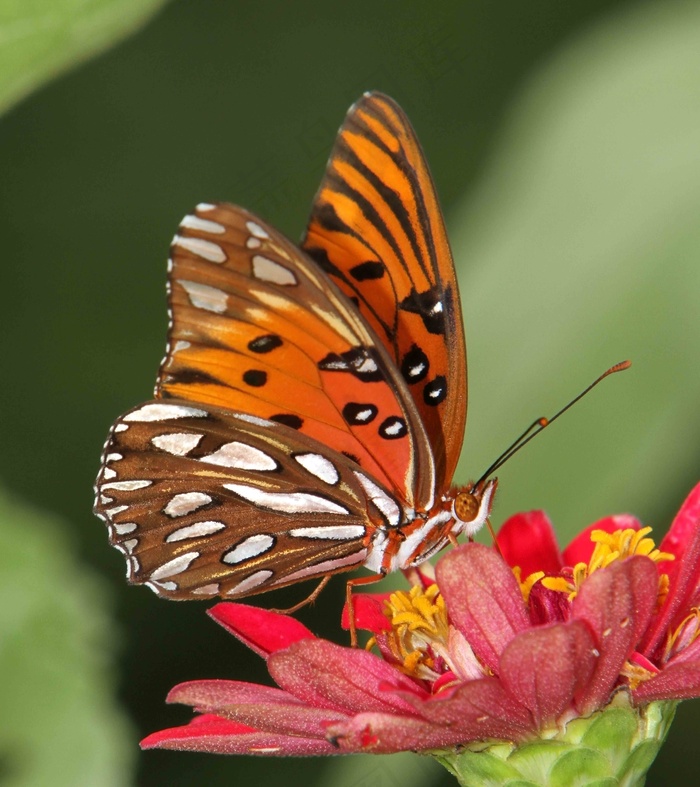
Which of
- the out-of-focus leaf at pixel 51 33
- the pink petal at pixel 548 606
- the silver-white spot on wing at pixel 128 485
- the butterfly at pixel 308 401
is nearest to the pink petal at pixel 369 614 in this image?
the butterfly at pixel 308 401

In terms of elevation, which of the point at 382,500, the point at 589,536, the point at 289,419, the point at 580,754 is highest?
the point at 289,419

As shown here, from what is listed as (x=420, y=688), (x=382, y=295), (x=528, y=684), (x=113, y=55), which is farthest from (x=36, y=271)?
(x=528, y=684)

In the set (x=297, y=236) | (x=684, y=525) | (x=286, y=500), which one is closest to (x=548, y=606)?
(x=684, y=525)

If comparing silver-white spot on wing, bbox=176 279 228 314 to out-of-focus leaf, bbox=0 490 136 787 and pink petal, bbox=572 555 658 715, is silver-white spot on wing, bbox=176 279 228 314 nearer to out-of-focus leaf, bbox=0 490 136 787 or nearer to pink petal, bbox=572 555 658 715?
out-of-focus leaf, bbox=0 490 136 787

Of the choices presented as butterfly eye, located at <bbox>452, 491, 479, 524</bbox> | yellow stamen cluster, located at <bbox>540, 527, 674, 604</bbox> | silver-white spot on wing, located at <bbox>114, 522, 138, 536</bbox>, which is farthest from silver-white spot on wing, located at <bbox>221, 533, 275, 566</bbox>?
yellow stamen cluster, located at <bbox>540, 527, 674, 604</bbox>

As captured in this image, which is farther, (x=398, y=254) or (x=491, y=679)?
(x=398, y=254)

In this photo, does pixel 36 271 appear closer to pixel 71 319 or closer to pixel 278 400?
pixel 71 319

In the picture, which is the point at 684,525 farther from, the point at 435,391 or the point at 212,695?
the point at 212,695
